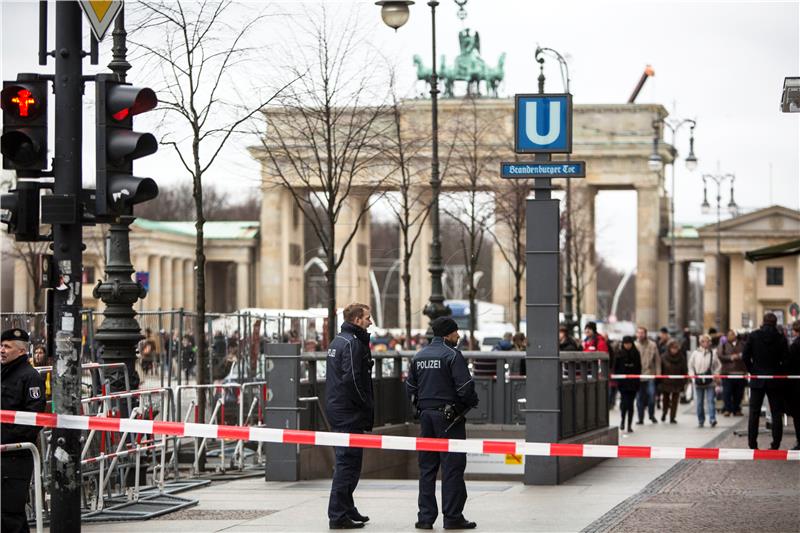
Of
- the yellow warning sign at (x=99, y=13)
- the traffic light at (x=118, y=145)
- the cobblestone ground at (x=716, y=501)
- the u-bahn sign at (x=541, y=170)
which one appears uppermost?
the yellow warning sign at (x=99, y=13)

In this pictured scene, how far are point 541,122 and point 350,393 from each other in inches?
206

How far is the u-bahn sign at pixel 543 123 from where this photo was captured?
57.2 feet

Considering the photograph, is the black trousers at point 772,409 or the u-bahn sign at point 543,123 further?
the black trousers at point 772,409

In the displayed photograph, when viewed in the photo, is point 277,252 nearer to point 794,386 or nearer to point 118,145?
point 794,386

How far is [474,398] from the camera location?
43.8 feet

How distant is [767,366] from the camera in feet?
72.0

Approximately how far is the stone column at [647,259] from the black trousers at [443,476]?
→ 97182 mm

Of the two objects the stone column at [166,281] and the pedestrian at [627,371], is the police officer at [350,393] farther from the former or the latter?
the stone column at [166,281]

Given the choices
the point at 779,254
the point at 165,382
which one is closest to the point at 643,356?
the point at 779,254

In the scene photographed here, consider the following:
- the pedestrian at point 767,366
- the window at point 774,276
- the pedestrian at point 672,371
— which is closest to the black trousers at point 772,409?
the pedestrian at point 767,366

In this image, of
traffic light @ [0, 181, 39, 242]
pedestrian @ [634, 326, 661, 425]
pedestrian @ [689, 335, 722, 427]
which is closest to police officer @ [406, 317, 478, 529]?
traffic light @ [0, 181, 39, 242]

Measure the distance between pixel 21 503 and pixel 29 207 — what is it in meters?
2.15

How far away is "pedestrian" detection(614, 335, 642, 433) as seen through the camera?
29.2 m

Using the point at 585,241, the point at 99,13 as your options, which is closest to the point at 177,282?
the point at 585,241
